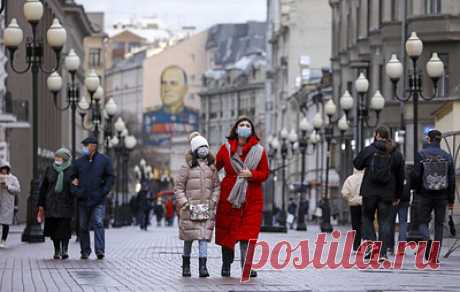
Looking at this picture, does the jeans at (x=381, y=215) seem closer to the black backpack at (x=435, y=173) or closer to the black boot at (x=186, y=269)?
the black backpack at (x=435, y=173)

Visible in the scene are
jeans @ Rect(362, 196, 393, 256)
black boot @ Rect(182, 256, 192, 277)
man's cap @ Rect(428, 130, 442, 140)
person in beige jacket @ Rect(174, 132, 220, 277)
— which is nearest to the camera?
person in beige jacket @ Rect(174, 132, 220, 277)

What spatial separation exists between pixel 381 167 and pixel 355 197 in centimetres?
492

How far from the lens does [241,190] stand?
20.5 metres

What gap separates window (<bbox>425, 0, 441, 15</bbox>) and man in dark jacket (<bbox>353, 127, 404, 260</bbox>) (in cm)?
4233

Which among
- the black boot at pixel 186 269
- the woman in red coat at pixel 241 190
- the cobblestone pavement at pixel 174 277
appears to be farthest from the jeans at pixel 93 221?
the woman in red coat at pixel 241 190

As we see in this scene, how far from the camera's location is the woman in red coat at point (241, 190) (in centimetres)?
2052

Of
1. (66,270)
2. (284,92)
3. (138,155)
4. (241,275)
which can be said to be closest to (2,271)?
(66,270)

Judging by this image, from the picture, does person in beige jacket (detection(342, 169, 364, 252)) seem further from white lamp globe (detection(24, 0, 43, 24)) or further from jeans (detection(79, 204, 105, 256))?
white lamp globe (detection(24, 0, 43, 24))

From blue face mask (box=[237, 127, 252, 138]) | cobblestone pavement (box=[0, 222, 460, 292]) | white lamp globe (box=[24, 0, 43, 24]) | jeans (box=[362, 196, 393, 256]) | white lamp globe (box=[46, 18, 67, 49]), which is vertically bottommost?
cobblestone pavement (box=[0, 222, 460, 292])

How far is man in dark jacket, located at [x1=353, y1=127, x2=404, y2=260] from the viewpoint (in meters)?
23.9

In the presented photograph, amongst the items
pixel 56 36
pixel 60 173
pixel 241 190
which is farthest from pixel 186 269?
pixel 56 36

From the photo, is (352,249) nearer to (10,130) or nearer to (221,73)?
(10,130)

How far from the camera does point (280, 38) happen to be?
145 m

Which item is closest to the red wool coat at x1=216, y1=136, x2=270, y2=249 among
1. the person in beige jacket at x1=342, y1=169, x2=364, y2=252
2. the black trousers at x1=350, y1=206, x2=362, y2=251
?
the person in beige jacket at x1=342, y1=169, x2=364, y2=252
